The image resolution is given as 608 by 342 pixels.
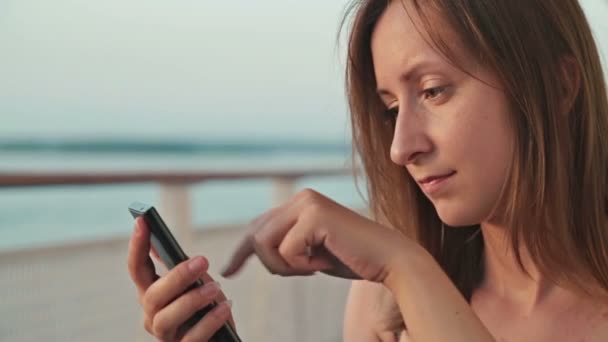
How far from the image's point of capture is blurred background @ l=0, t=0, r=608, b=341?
136 centimetres

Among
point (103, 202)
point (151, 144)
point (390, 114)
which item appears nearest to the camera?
point (390, 114)

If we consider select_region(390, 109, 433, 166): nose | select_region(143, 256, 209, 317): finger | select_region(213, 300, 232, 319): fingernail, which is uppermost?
select_region(390, 109, 433, 166): nose

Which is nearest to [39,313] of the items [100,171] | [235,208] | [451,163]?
[100,171]

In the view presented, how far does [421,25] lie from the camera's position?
82 cm

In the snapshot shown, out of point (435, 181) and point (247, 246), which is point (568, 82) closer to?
point (435, 181)

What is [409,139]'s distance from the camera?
79cm

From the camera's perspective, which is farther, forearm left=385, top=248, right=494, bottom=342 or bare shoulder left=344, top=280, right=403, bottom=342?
bare shoulder left=344, top=280, right=403, bottom=342

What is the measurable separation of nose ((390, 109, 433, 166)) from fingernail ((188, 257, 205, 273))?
0.29 m

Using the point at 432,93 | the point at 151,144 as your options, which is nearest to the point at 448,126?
the point at 432,93

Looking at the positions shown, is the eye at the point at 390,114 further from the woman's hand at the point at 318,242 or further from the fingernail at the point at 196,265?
the fingernail at the point at 196,265

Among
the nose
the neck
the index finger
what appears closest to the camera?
the index finger

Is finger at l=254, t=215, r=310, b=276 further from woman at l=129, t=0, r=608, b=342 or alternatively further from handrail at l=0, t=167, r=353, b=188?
handrail at l=0, t=167, r=353, b=188

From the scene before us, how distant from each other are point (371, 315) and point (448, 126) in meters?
0.40

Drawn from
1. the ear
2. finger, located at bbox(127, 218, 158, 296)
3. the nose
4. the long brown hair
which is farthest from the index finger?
the ear
